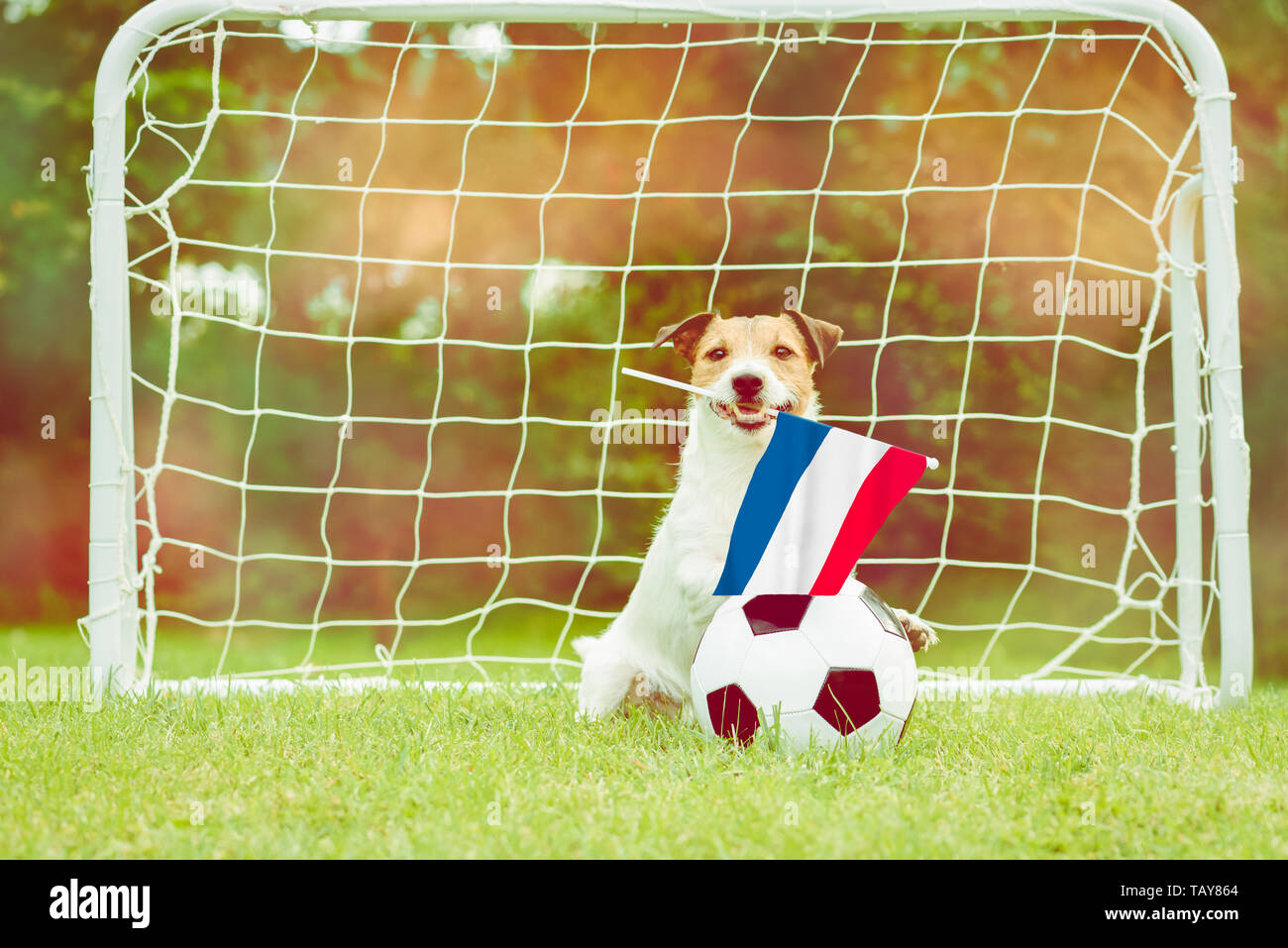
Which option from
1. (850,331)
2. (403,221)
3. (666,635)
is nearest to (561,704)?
(666,635)

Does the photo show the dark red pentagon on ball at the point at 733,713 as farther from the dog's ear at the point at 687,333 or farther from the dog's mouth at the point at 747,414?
the dog's ear at the point at 687,333

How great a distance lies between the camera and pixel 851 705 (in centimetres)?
285

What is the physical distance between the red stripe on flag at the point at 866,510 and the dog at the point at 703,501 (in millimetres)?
155

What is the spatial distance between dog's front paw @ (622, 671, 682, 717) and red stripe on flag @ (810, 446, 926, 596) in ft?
2.32

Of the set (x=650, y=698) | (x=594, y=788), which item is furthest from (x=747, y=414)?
(x=594, y=788)

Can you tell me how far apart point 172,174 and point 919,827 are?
23.9 ft

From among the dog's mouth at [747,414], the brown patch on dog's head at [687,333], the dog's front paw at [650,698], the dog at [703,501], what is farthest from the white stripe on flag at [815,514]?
the brown patch on dog's head at [687,333]

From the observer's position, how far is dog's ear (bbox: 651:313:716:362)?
353cm

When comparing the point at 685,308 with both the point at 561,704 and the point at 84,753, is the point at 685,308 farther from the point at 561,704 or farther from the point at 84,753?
the point at 84,753

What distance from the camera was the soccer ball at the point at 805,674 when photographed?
112 inches

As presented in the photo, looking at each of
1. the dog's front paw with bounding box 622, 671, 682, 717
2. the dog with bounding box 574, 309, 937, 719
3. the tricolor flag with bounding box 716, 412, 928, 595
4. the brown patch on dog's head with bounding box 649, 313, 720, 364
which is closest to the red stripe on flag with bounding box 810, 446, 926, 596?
the tricolor flag with bounding box 716, 412, 928, 595

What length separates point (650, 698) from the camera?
3373 mm

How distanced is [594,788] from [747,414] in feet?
4.06

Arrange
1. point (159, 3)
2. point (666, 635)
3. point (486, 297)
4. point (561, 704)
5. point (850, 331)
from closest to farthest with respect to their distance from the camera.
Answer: point (666, 635)
point (561, 704)
point (159, 3)
point (850, 331)
point (486, 297)
